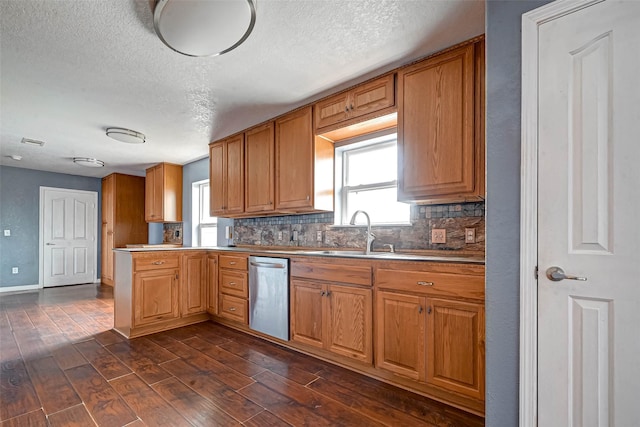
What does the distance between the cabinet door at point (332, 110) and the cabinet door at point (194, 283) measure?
216 centimetres

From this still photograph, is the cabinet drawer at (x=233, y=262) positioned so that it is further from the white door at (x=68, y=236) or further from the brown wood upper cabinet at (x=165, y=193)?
the white door at (x=68, y=236)

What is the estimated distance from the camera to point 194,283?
3.72m

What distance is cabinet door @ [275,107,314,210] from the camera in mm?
3066

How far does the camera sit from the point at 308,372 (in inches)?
93.2

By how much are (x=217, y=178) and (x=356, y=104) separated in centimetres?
236

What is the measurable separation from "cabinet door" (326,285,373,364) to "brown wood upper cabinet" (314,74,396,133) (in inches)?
55.7

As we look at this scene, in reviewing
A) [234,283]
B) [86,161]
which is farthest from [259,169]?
[86,161]

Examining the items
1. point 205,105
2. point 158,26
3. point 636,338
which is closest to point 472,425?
point 636,338

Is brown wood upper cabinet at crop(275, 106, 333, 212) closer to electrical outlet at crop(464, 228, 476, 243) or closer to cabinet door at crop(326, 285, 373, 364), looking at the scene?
cabinet door at crop(326, 285, 373, 364)

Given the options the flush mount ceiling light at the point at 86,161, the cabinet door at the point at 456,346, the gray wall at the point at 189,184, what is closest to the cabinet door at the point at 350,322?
the cabinet door at the point at 456,346

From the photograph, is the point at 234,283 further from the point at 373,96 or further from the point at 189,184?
the point at 189,184

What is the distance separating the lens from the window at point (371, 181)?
9.48 ft

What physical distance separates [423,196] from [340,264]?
803 mm

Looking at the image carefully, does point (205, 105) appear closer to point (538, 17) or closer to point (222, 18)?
point (222, 18)
